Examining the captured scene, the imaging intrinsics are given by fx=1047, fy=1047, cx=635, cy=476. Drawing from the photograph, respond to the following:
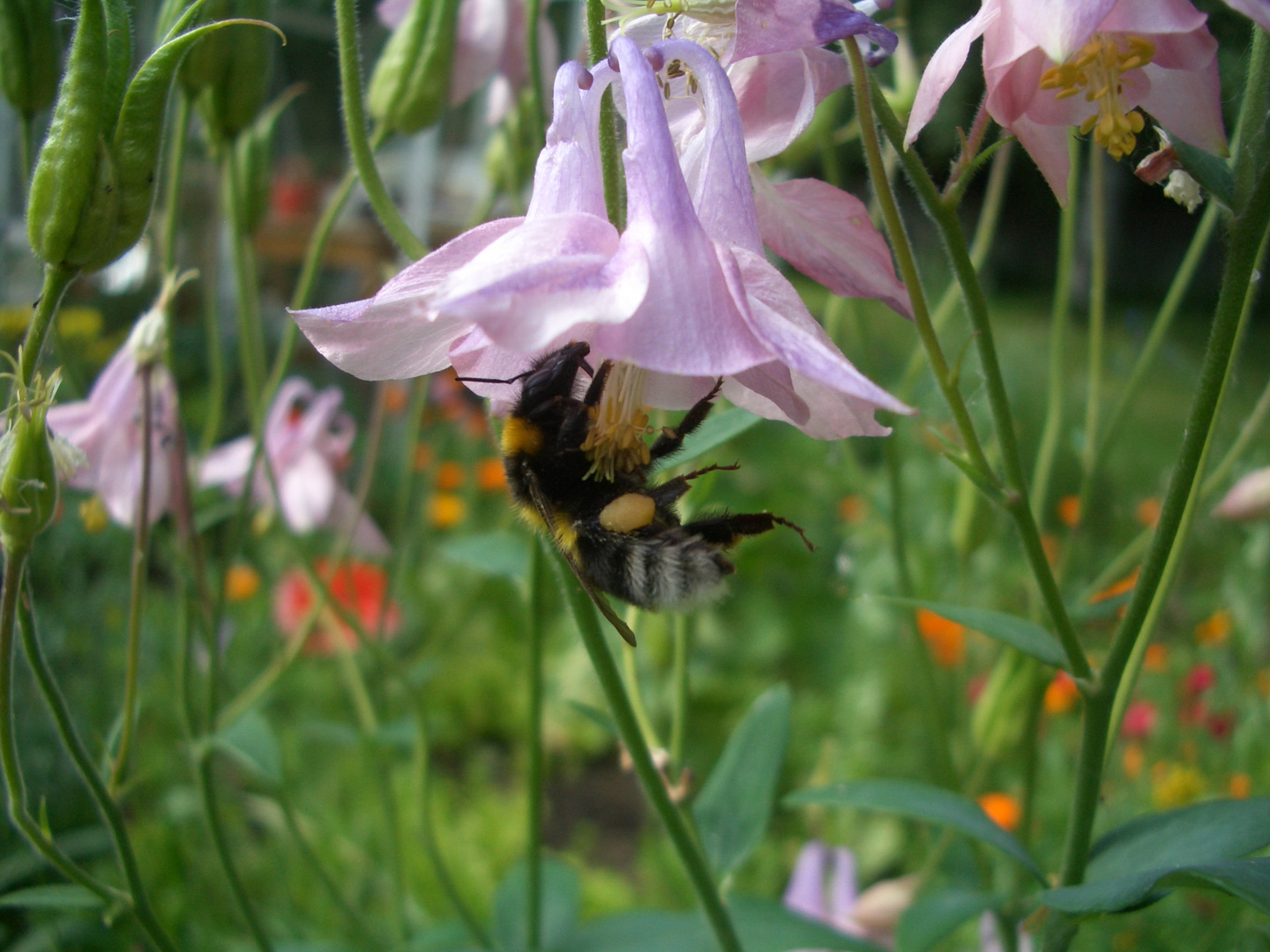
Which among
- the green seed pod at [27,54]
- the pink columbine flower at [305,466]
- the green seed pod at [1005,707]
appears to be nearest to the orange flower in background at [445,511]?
the pink columbine flower at [305,466]

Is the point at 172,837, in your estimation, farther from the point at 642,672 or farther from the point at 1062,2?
the point at 1062,2

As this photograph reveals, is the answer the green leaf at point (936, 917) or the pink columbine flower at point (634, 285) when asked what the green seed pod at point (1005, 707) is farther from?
the pink columbine flower at point (634, 285)

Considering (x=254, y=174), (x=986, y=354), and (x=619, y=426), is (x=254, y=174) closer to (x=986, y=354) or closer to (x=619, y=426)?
(x=619, y=426)

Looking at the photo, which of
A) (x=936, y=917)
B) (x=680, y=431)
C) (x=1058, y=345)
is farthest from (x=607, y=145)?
(x=1058, y=345)

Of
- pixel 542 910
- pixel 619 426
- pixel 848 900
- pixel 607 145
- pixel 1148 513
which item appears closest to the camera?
pixel 607 145

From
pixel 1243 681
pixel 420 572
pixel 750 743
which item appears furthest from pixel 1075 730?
pixel 420 572
